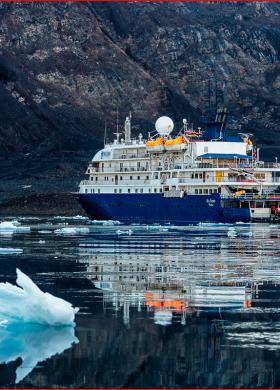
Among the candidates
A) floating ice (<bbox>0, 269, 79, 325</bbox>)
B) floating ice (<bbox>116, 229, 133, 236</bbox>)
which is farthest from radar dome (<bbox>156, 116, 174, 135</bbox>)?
floating ice (<bbox>0, 269, 79, 325</bbox>)

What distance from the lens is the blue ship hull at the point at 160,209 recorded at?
6856 cm

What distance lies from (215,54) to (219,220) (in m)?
116

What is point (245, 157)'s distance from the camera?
72.0 meters

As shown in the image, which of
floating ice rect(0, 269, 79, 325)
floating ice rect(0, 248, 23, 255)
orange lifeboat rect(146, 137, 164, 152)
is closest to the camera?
floating ice rect(0, 269, 79, 325)

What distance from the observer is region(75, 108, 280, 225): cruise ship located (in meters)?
69.2

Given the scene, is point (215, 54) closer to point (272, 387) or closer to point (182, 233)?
point (182, 233)

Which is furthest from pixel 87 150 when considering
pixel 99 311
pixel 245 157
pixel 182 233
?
pixel 99 311

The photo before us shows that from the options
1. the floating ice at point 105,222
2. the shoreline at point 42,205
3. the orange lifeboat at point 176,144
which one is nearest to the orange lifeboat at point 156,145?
the orange lifeboat at point 176,144

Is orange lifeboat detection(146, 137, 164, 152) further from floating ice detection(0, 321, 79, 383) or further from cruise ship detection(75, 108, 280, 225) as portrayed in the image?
floating ice detection(0, 321, 79, 383)

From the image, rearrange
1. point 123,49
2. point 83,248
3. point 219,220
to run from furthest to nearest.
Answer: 1. point 123,49
2. point 219,220
3. point 83,248

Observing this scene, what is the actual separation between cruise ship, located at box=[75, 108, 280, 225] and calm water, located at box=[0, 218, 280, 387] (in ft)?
99.0

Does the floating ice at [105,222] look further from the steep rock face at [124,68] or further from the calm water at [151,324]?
the steep rock face at [124,68]

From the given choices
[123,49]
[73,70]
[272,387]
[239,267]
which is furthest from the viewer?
[123,49]

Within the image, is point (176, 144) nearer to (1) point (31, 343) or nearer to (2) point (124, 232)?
(2) point (124, 232)
